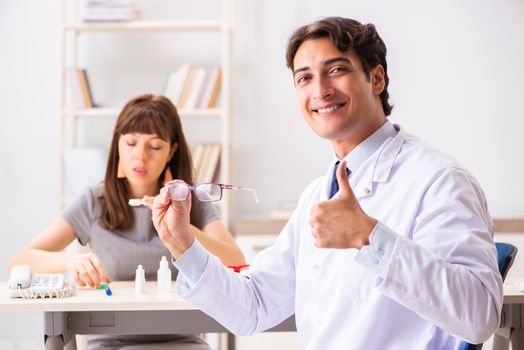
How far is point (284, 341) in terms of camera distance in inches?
146

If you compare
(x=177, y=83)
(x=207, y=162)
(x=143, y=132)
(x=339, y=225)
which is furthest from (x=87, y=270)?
(x=177, y=83)

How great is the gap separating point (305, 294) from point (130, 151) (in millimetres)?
1164

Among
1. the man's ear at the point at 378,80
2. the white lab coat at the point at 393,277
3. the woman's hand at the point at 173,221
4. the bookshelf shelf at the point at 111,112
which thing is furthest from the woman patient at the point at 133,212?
the bookshelf shelf at the point at 111,112

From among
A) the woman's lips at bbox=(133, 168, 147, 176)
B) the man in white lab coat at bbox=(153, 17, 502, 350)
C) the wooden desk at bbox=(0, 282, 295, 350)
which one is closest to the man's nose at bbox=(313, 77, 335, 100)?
the man in white lab coat at bbox=(153, 17, 502, 350)

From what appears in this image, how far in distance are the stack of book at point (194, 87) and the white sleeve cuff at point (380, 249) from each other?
2.72 m

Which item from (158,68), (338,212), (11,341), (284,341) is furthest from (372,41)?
(11,341)

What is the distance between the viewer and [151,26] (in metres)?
3.89

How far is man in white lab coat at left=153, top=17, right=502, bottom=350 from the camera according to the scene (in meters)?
1.26

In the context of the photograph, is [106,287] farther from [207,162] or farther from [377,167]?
[207,162]

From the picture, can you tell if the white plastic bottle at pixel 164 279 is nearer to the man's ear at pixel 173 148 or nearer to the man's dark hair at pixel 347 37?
the man's ear at pixel 173 148

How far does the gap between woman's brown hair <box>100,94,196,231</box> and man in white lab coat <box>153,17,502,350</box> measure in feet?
3.01

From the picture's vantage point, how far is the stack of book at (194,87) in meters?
3.89

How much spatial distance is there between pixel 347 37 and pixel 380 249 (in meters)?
0.58

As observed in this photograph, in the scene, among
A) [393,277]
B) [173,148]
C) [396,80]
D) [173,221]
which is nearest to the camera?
[393,277]
